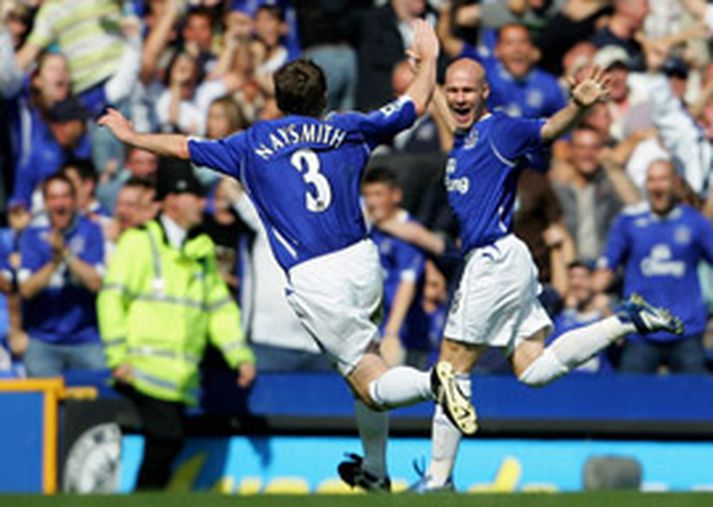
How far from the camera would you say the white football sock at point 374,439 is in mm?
9578

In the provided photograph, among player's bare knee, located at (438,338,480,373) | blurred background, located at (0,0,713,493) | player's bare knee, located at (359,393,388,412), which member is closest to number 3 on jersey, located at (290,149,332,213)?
player's bare knee, located at (359,393,388,412)

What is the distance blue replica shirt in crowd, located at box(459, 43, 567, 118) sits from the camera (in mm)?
13539

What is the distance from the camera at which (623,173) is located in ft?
43.2

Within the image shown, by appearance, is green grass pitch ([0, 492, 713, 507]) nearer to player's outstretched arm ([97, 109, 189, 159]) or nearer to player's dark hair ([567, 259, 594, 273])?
player's outstretched arm ([97, 109, 189, 159])

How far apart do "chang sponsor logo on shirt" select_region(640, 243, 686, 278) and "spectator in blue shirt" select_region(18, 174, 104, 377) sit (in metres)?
3.68

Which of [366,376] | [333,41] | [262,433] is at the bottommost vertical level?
[262,433]

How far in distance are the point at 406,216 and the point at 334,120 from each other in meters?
3.61

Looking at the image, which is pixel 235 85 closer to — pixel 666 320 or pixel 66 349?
pixel 66 349

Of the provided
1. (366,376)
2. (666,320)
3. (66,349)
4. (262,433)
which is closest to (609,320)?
(666,320)

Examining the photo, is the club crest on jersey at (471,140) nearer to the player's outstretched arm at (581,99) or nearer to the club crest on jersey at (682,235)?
the player's outstretched arm at (581,99)

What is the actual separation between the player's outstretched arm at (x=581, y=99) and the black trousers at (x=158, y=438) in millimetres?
3825

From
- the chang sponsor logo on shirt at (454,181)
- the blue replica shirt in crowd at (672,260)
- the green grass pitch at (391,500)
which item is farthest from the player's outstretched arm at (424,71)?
the blue replica shirt in crowd at (672,260)

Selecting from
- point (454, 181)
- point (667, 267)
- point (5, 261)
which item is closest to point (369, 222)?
point (667, 267)

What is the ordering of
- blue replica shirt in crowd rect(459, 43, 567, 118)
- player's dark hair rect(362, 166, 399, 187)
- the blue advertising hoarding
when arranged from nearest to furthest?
1. the blue advertising hoarding
2. player's dark hair rect(362, 166, 399, 187)
3. blue replica shirt in crowd rect(459, 43, 567, 118)
